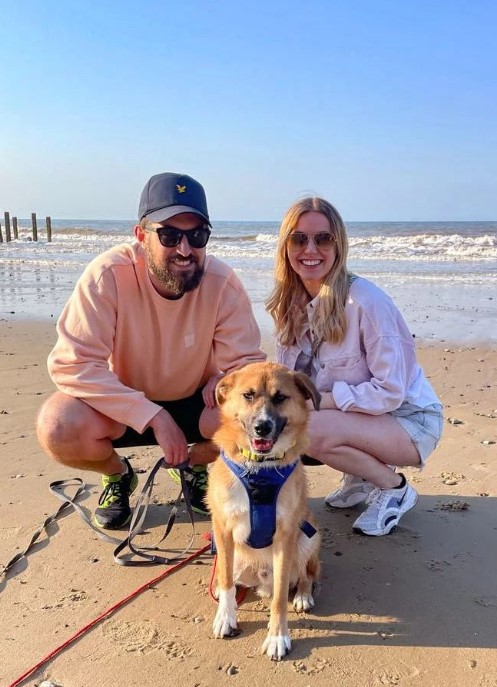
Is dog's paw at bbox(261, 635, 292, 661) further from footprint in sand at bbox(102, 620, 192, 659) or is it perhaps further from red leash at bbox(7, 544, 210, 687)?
red leash at bbox(7, 544, 210, 687)

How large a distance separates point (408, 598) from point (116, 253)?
2.77 m

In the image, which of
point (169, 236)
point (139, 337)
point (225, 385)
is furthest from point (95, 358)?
point (225, 385)

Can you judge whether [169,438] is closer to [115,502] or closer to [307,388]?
[115,502]

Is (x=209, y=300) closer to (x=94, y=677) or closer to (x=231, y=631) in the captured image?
(x=231, y=631)

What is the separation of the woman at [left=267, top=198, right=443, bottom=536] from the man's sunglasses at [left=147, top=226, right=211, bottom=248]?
0.58 metres

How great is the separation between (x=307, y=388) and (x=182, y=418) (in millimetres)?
1320

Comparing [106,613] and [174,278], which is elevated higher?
[174,278]

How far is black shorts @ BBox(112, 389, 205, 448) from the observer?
4.14m

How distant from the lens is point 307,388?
3131 millimetres

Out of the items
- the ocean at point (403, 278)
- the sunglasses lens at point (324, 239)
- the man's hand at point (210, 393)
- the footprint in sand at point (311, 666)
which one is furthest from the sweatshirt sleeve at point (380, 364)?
the ocean at point (403, 278)

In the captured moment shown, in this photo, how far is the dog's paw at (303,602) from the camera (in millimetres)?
3074

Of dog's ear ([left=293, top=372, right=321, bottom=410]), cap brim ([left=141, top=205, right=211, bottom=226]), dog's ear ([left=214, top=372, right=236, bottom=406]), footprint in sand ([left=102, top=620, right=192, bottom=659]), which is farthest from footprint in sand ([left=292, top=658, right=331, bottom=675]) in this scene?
cap brim ([left=141, top=205, right=211, bottom=226])

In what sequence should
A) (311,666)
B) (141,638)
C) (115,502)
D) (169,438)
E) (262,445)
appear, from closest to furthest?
(311,666), (141,638), (262,445), (169,438), (115,502)

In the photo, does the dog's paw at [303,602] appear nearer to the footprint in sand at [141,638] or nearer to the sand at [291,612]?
the sand at [291,612]
